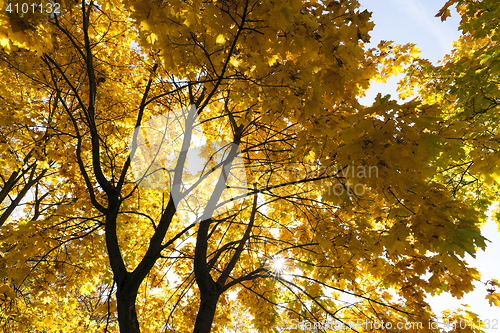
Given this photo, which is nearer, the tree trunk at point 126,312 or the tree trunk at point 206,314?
the tree trunk at point 126,312

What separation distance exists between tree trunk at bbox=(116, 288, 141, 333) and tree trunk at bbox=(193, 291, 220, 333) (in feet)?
3.04

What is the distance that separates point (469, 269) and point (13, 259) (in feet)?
18.7

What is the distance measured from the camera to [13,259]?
3.15 metres

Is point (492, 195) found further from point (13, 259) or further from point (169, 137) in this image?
point (13, 259)

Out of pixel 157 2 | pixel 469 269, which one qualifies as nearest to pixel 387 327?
pixel 469 269

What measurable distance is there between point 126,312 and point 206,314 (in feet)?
3.93

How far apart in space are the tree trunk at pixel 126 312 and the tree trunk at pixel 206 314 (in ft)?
3.04

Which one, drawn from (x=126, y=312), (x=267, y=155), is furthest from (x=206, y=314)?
(x=267, y=155)

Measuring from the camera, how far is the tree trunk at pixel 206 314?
3.61m

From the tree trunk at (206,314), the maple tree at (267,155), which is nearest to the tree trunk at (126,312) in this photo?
the maple tree at (267,155)

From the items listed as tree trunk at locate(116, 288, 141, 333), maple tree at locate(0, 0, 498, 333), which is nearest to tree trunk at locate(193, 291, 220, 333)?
maple tree at locate(0, 0, 498, 333)

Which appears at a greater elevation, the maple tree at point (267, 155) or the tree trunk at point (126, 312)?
the maple tree at point (267, 155)

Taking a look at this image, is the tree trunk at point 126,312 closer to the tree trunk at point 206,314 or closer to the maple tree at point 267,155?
the maple tree at point 267,155

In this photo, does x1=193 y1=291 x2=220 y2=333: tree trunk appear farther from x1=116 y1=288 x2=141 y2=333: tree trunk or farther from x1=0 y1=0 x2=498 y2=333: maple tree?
x1=116 y1=288 x2=141 y2=333: tree trunk
